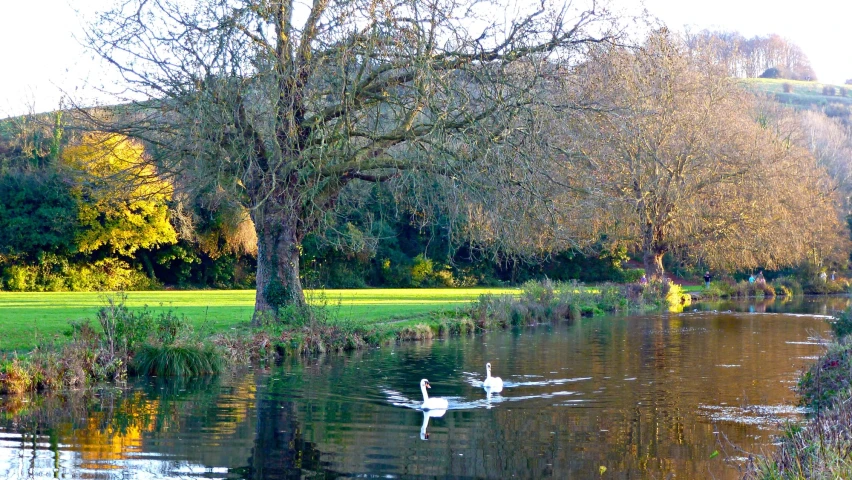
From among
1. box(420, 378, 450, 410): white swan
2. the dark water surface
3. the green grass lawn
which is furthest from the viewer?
the green grass lawn

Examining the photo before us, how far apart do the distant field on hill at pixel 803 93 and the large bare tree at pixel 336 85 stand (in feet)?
309

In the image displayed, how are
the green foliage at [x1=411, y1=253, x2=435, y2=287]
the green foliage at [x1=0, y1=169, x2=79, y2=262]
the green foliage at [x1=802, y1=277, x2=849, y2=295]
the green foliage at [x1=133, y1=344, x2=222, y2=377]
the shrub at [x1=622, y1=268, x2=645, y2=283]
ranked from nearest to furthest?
the green foliage at [x1=133, y1=344, x2=222, y2=377], the green foliage at [x1=0, y1=169, x2=79, y2=262], the green foliage at [x1=802, y1=277, x2=849, y2=295], the green foliage at [x1=411, y1=253, x2=435, y2=287], the shrub at [x1=622, y1=268, x2=645, y2=283]

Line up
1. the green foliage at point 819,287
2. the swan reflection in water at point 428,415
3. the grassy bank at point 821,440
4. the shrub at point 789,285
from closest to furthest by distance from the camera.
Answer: the grassy bank at point 821,440, the swan reflection in water at point 428,415, the shrub at point 789,285, the green foliage at point 819,287

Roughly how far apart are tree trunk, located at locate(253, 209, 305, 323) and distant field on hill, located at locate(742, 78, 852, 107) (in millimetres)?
94039

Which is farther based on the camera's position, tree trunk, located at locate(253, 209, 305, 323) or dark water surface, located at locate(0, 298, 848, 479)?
tree trunk, located at locate(253, 209, 305, 323)

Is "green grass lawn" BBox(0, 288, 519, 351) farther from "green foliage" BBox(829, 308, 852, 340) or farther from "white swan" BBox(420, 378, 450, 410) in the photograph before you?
"green foliage" BBox(829, 308, 852, 340)

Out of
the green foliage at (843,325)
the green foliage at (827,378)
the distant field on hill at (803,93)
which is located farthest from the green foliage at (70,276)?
the distant field on hill at (803,93)

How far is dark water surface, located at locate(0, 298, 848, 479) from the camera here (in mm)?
9508

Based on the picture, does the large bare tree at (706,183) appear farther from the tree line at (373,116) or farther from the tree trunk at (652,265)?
the tree line at (373,116)

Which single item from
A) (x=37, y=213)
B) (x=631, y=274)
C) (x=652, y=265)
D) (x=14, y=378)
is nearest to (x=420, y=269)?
(x=631, y=274)

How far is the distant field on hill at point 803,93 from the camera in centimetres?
10688

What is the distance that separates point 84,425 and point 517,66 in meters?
10.8

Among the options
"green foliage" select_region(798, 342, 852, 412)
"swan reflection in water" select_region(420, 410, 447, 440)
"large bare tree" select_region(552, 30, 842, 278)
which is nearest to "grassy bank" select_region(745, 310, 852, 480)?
"green foliage" select_region(798, 342, 852, 412)

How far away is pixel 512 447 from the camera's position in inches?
410
